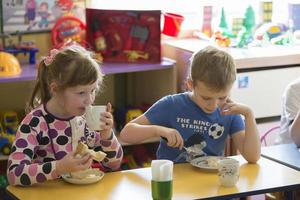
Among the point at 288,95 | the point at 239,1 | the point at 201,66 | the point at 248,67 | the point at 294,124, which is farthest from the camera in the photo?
the point at 239,1

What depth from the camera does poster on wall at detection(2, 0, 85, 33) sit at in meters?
3.61

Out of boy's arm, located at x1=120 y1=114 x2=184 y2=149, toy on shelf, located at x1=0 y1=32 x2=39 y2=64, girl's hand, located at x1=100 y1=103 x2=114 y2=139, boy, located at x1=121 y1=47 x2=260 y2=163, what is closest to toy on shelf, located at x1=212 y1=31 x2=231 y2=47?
toy on shelf, located at x1=0 y1=32 x2=39 y2=64

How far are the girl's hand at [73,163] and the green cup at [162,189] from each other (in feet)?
0.77

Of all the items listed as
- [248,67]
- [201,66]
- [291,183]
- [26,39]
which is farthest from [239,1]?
[291,183]

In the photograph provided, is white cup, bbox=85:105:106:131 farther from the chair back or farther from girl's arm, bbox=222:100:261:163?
the chair back

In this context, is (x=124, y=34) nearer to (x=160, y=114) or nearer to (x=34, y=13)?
(x=34, y=13)

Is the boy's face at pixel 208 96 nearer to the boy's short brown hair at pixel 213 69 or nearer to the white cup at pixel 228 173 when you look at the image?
the boy's short brown hair at pixel 213 69

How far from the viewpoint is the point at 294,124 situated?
108 inches

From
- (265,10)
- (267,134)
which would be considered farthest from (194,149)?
(265,10)

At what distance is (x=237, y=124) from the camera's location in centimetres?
256

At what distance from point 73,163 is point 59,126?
26 cm

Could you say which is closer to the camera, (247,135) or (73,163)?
(73,163)

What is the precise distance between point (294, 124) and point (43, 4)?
1.65 metres

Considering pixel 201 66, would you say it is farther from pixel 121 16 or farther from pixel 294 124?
pixel 121 16
